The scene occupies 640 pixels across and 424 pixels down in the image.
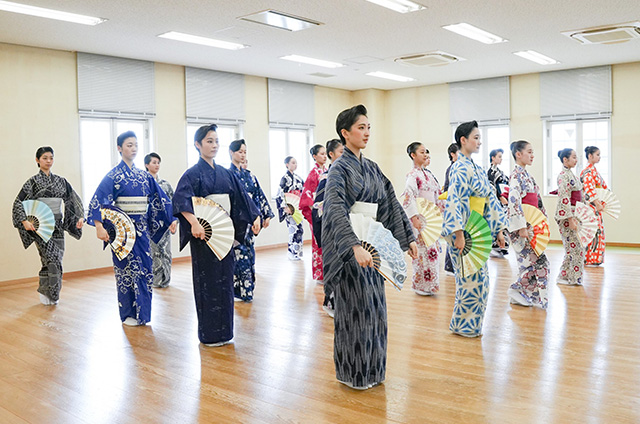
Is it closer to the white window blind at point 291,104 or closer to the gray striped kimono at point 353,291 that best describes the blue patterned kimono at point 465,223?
the gray striped kimono at point 353,291

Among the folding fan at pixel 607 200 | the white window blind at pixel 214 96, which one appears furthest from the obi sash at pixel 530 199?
the white window blind at pixel 214 96

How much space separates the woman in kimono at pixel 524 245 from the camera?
554 cm

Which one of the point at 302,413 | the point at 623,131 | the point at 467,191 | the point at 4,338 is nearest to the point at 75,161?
the point at 4,338

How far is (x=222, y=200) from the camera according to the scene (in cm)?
464

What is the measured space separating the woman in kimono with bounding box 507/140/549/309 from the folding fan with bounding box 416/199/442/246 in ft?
2.66

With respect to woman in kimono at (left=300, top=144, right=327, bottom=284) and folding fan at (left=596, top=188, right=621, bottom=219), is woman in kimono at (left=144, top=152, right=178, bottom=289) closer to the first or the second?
woman in kimono at (left=300, top=144, right=327, bottom=284)

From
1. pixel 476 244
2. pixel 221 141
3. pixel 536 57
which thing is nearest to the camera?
pixel 476 244

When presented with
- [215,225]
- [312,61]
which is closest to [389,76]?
[312,61]

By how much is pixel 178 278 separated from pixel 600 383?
555 centimetres

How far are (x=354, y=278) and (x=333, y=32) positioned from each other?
4.68 metres

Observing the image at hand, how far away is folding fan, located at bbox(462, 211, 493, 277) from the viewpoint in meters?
4.54

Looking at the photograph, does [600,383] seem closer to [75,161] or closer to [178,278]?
[178,278]

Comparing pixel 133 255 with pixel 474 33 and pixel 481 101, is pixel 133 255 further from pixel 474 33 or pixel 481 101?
pixel 481 101

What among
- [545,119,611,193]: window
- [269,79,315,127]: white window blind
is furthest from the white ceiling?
[545,119,611,193]: window
